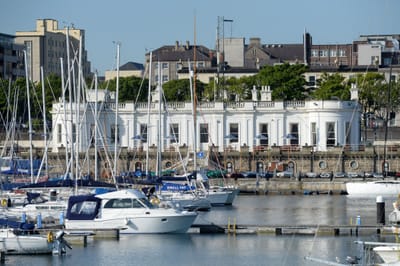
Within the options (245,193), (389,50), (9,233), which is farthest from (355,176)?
(389,50)

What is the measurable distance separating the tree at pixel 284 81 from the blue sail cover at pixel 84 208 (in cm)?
8243

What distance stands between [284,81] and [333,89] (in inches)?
218

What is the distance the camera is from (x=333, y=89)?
508 feet

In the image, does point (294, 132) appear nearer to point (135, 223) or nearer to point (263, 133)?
point (263, 133)

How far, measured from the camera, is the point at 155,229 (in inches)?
2753

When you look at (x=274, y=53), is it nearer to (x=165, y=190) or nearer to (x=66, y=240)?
(x=165, y=190)

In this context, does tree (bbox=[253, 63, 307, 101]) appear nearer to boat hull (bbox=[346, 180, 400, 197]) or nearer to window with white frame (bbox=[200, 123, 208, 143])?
window with white frame (bbox=[200, 123, 208, 143])

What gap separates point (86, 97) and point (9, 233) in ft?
134

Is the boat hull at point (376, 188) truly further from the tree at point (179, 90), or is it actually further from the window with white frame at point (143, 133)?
the tree at point (179, 90)

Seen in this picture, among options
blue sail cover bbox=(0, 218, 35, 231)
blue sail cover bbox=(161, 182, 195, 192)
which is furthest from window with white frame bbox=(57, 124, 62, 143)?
blue sail cover bbox=(0, 218, 35, 231)

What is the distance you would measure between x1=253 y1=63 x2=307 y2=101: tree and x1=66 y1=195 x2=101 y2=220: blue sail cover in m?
82.4

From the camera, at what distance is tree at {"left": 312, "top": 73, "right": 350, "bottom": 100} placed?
150125 millimetres

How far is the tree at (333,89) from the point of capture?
150 metres

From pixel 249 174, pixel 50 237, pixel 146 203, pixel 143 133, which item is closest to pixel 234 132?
pixel 249 174
